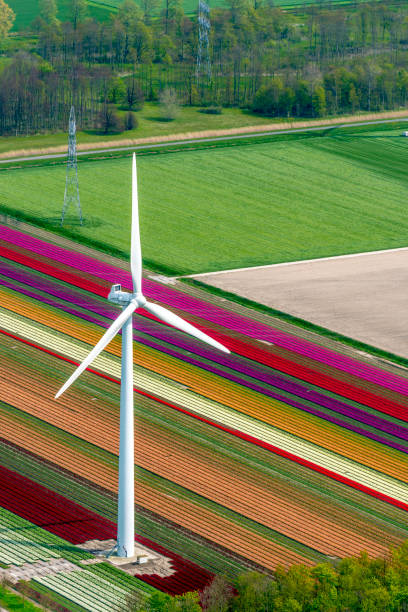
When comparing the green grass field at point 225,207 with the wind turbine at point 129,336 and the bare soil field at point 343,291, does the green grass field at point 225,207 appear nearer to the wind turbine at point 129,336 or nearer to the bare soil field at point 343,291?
the bare soil field at point 343,291

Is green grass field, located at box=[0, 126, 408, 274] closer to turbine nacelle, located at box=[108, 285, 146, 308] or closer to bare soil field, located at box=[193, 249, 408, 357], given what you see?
bare soil field, located at box=[193, 249, 408, 357]

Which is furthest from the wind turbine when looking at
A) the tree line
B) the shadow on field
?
the shadow on field

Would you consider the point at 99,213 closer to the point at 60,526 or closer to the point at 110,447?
the point at 110,447

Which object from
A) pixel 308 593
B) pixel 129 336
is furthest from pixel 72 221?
pixel 308 593

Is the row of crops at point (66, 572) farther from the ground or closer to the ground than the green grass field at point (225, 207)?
closer to the ground

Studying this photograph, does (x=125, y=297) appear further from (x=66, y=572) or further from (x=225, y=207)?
(x=225, y=207)

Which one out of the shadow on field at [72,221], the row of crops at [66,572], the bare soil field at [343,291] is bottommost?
the row of crops at [66,572]

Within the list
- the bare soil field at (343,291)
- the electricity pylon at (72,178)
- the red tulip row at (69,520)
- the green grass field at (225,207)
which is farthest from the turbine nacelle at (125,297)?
the electricity pylon at (72,178)
